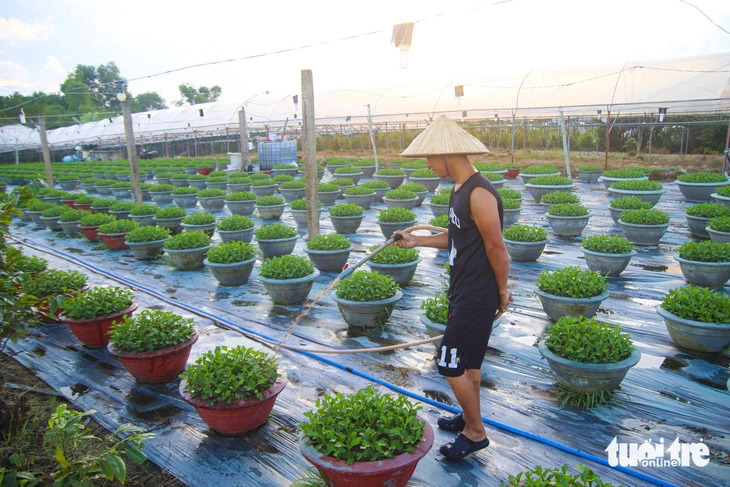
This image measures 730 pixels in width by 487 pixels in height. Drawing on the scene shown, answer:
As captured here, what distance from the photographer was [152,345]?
4227 mm

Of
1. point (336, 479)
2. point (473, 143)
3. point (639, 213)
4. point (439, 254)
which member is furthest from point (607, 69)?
point (336, 479)

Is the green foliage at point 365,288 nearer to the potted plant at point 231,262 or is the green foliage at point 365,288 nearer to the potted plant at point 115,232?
the potted plant at point 231,262

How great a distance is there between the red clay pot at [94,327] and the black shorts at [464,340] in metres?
3.65

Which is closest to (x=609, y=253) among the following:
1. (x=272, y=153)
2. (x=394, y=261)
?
(x=394, y=261)

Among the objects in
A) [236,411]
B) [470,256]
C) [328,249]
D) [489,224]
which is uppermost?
[489,224]

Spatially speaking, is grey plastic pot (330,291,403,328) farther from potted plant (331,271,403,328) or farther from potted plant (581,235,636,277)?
potted plant (581,235,636,277)

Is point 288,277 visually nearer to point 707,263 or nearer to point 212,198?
point 707,263

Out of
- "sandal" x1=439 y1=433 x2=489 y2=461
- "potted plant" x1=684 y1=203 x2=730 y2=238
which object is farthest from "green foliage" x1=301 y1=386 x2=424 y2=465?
"potted plant" x1=684 y1=203 x2=730 y2=238

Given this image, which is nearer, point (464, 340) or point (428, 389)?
point (464, 340)

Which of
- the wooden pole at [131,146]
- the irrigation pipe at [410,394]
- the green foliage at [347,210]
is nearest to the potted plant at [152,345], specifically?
the irrigation pipe at [410,394]

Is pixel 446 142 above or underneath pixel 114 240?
above

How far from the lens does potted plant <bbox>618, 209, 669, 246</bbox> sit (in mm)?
7969

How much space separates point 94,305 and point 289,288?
2.20 meters

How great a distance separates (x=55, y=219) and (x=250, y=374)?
11257 mm
